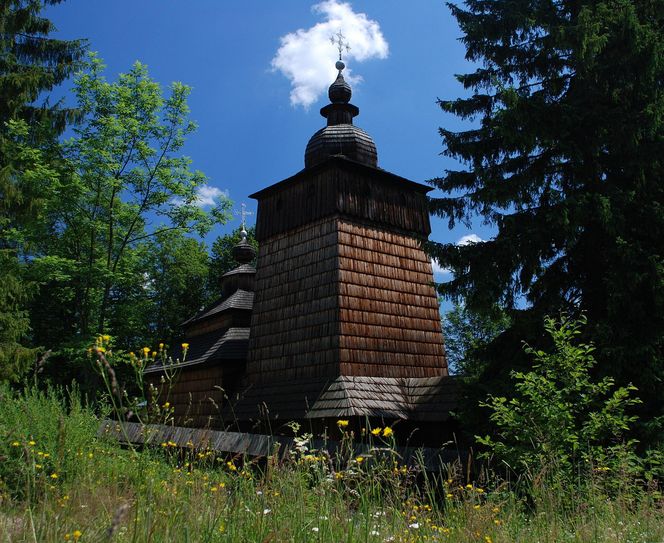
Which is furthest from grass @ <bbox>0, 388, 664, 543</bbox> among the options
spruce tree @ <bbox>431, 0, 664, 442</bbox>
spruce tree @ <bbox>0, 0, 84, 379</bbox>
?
spruce tree @ <bbox>0, 0, 84, 379</bbox>

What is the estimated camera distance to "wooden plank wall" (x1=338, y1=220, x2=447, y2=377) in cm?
1646

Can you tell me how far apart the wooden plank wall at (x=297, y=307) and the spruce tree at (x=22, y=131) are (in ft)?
21.6

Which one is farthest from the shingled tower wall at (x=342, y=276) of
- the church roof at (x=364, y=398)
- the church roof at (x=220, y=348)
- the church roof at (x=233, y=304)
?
the church roof at (x=233, y=304)

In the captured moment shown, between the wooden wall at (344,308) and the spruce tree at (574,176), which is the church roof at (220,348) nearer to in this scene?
the wooden wall at (344,308)

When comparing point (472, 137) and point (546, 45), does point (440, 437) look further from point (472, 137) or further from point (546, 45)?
point (546, 45)

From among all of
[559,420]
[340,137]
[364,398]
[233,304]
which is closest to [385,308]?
[364,398]

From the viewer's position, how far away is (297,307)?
17.8m

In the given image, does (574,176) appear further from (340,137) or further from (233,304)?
(233,304)

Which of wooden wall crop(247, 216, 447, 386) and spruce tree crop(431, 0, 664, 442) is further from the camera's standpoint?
wooden wall crop(247, 216, 447, 386)

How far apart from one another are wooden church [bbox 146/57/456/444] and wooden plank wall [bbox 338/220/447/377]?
1.3 inches

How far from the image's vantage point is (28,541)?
2568 millimetres

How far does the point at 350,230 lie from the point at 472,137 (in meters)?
6.21

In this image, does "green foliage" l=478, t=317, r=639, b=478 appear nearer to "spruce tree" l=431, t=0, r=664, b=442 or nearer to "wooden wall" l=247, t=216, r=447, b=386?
"spruce tree" l=431, t=0, r=664, b=442

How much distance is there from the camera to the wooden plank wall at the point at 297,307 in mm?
16641
